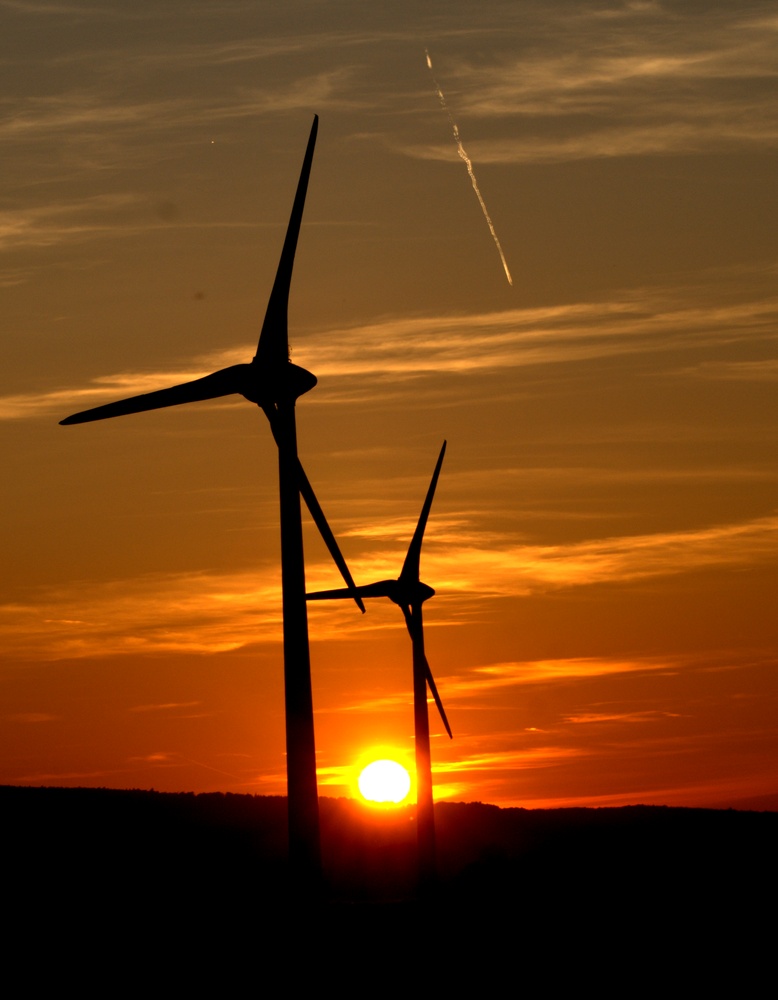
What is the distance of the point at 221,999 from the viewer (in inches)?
2048

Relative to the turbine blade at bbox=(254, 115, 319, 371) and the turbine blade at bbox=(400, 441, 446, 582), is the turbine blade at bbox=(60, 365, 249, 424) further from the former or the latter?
the turbine blade at bbox=(400, 441, 446, 582)

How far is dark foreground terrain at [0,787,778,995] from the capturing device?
57812 millimetres

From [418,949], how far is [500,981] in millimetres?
3733

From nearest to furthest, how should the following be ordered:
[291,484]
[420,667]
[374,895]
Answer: [291,484] < [420,667] < [374,895]

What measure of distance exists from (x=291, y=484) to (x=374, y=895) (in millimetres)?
58855

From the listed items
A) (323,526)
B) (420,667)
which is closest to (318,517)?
(323,526)

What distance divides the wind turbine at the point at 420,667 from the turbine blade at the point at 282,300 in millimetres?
26673

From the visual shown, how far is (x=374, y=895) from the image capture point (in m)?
101

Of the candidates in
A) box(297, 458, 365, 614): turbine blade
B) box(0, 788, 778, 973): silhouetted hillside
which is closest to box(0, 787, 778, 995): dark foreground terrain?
box(0, 788, 778, 973): silhouetted hillside

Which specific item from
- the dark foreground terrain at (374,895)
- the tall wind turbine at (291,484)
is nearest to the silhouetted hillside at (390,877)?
the dark foreground terrain at (374,895)

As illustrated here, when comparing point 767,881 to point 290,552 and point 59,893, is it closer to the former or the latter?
point 59,893

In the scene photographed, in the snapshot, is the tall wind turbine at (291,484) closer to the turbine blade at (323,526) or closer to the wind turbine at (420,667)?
the turbine blade at (323,526)

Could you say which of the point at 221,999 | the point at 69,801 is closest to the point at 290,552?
the point at 221,999

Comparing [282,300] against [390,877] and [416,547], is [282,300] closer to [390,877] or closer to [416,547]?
[416,547]
